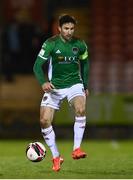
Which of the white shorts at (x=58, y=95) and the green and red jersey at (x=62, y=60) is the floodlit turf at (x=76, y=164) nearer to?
the white shorts at (x=58, y=95)

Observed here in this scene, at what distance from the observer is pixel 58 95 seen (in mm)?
13250

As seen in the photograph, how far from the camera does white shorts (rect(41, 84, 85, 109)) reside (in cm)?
1316

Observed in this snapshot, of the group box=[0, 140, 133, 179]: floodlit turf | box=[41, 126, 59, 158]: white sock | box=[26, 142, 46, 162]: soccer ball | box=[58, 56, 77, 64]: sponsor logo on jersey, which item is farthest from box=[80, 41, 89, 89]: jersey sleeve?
box=[0, 140, 133, 179]: floodlit turf

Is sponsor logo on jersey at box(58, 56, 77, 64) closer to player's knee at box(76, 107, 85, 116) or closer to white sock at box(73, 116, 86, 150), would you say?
player's knee at box(76, 107, 85, 116)

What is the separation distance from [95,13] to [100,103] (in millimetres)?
2961

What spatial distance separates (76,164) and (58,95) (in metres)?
1.70

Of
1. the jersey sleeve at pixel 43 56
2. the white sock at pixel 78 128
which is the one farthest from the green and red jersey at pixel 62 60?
the white sock at pixel 78 128

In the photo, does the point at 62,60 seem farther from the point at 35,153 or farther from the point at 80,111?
the point at 35,153

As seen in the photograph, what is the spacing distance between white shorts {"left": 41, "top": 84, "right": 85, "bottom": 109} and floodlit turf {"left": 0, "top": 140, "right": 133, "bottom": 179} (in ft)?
3.05

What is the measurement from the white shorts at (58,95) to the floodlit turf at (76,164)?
93cm

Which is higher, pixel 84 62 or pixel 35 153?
pixel 84 62

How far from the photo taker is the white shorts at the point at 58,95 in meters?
13.2

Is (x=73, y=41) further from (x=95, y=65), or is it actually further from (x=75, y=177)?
(x=95, y=65)

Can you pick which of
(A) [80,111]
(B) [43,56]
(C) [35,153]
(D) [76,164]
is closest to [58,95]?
(A) [80,111]
